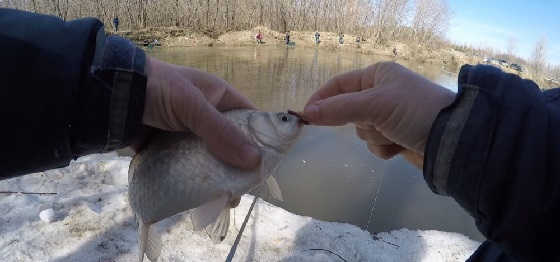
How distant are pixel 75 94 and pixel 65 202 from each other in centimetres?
302

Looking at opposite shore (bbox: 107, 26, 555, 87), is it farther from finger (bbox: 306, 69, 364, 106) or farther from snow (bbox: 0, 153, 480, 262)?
finger (bbox: 306, 69, 364, 106)

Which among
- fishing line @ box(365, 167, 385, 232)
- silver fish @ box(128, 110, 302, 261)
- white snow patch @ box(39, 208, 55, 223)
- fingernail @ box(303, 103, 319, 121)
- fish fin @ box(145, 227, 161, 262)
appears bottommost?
fishing line @ box(365, 167, 385, 232)

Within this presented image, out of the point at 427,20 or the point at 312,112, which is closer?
the point at 312,112

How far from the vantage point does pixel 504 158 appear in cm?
119

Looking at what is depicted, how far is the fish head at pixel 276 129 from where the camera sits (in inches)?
80.4

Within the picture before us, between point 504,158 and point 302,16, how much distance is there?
46720mm

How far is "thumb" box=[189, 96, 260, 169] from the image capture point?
1757mm

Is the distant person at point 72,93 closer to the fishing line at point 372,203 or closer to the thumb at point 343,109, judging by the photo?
the thumb at point 343,109

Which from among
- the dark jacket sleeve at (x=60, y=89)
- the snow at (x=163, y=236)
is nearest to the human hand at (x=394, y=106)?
the dark jacket sleeve at (x=60, y=89)

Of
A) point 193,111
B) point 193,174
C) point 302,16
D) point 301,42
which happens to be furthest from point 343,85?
point 302,16

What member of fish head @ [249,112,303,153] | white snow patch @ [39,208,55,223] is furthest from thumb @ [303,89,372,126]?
white snow patch @ [39,208,55,223]

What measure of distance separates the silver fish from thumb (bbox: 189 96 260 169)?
67mm

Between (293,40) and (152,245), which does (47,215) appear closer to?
(152,245)

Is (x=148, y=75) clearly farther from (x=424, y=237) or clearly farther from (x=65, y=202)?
(x=424, y=237)
